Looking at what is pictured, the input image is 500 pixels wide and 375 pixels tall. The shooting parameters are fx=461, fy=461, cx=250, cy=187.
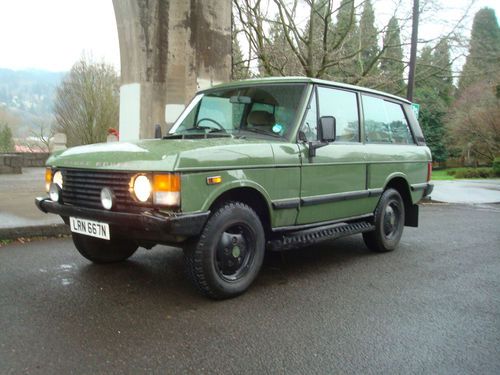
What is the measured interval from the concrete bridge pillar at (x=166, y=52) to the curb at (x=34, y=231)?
3.26m

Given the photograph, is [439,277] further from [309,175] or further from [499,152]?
[499,152]

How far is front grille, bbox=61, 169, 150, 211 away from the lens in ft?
11.6

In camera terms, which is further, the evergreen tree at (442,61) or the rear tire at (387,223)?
the evergreen tree at (442,61)

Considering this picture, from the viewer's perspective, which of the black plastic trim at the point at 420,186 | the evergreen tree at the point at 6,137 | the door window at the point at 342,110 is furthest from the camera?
the evergreen tree at the point at 6,137

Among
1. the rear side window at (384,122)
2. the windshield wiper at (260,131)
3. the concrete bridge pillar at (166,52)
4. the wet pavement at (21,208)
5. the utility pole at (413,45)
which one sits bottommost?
the wet pavement at (21,208)

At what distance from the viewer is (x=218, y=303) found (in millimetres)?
3771

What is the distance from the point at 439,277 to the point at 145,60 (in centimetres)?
648

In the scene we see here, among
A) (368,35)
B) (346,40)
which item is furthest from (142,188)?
(368,35)

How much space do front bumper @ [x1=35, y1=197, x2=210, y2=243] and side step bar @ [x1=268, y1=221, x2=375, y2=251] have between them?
0.99m

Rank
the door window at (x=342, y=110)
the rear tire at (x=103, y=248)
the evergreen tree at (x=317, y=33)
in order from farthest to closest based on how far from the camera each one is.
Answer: the evergreen tree at (x=317, y=33), the door window at (x=342, y=110), the rear tire at (x=103, y=248)

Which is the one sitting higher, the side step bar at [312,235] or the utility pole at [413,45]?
the utility pole at [413,45]

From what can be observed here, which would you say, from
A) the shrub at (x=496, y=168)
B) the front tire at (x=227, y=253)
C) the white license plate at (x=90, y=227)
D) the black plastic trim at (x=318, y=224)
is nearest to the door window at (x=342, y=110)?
the black plastic trim at (x=318, y=224)

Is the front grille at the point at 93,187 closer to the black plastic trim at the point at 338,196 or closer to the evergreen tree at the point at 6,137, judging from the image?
the black plastic trim at the point at 338,196

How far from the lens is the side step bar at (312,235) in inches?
167
